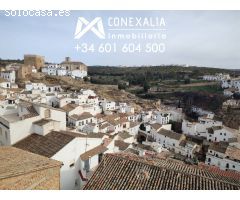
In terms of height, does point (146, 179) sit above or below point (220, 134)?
above

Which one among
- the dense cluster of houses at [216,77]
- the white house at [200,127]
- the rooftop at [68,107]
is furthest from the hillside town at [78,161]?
the dense cluster of houses at [216,77]

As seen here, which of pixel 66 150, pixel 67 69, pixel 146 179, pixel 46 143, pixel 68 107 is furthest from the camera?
pixel 67 69

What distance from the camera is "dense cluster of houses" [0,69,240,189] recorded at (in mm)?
5762

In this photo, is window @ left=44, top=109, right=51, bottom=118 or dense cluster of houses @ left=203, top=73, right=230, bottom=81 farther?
dense cluster of houses @ left=203, top=73, right=230, bottom=81

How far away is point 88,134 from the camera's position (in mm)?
10555

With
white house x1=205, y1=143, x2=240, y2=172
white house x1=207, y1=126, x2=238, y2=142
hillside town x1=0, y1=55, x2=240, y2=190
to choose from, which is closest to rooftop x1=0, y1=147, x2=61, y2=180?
hillside town x1=0, y1=55, x2=240, y2=190

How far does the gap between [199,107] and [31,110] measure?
23023 millimetres

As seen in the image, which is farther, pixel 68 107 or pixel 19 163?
pixel 68 107

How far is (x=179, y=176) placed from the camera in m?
3.74

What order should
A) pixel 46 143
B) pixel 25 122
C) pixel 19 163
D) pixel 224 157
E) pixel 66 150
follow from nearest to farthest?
pixel 19 163
pixel 66 150
pixel 46 143
pixel 25 122
pixel 224 157

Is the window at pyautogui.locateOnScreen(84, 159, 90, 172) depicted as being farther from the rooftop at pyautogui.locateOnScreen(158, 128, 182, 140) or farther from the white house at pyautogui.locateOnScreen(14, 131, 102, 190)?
the rooftop at pyautogui.locateOnScreen(158, 128, 182, 140)

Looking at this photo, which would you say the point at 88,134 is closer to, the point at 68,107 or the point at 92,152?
the point at 92,152

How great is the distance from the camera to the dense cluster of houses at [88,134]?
5762 millimetres

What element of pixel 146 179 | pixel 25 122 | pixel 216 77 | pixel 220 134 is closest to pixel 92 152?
pixel 25 122
